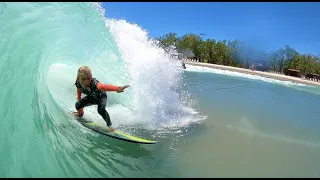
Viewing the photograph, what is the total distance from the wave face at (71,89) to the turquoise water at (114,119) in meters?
0.03

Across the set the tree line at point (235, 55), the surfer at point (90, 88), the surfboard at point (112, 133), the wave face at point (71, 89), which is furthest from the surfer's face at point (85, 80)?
the tree line at point (235, 55)

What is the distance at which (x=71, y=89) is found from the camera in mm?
10492

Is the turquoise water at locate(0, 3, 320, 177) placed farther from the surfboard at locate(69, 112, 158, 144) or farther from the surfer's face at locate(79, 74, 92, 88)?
the surfer's face at locate(79, 74, 92, 88)

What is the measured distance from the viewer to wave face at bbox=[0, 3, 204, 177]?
5.43 metres

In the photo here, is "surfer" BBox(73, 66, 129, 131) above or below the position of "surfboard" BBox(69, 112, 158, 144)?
above

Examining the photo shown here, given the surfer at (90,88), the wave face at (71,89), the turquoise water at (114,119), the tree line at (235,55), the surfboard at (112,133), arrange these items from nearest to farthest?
the wave face at (71,89), the turquoise water at (114,119), the surfer at (90,88), the surfboard at (112,133), the tree line at (235,55)

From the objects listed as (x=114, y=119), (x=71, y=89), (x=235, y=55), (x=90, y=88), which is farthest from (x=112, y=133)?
(x=235, y=55)

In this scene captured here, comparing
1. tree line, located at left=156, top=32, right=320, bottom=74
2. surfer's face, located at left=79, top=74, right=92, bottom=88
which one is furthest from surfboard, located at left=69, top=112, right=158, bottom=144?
tree line, located at left=156, top=32, right=320, bottom=74

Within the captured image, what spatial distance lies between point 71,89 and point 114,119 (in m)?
3.00

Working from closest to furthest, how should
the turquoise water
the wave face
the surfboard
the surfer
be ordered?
the wave face < the turquoise water < the surfer < the surfboard

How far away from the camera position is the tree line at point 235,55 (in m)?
75.9

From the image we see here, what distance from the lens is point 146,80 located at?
369 inches

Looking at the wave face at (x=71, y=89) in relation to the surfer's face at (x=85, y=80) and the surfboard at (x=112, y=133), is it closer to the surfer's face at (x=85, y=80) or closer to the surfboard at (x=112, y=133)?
the surfboard at (x=112, y=133)

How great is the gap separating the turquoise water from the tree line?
64.7 metres
